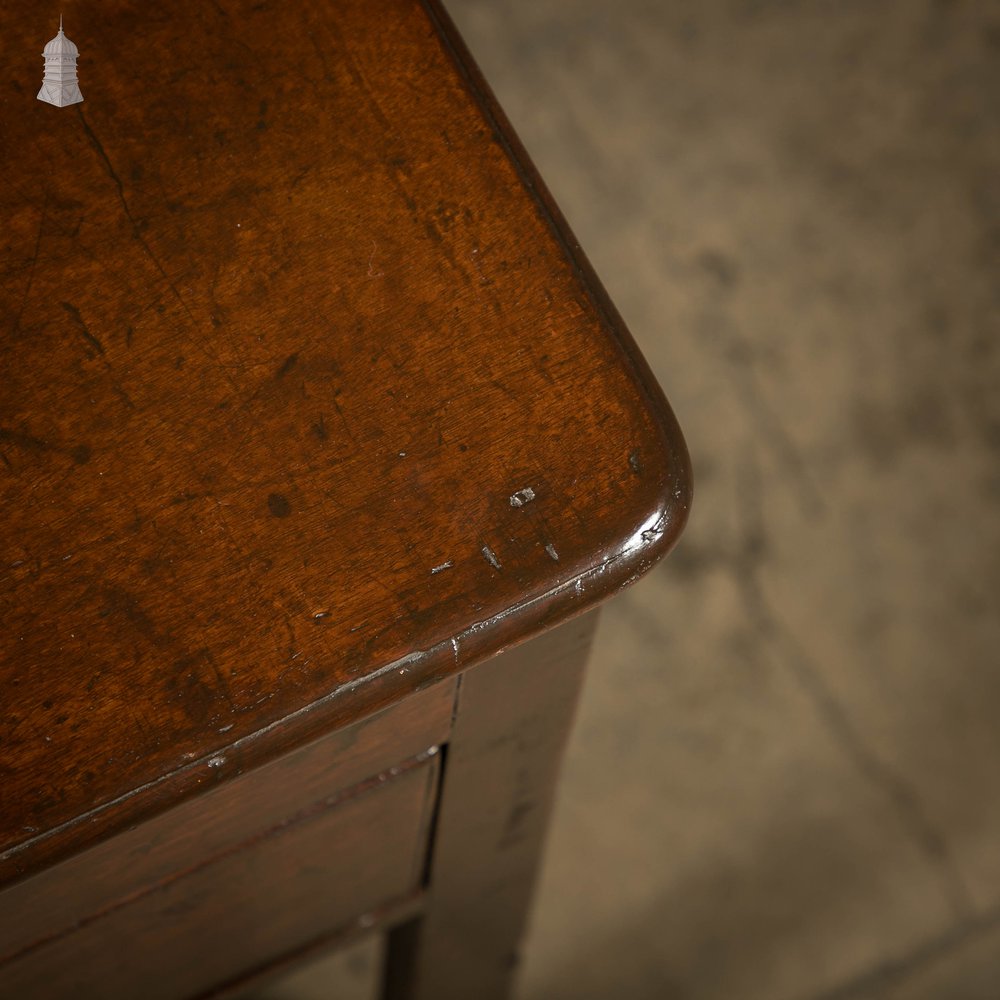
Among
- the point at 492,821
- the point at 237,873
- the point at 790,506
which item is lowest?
the point at 790,506

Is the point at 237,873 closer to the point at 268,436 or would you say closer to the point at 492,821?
the point at 492,821

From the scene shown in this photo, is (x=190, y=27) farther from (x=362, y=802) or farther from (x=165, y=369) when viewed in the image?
(x=362, y=802)

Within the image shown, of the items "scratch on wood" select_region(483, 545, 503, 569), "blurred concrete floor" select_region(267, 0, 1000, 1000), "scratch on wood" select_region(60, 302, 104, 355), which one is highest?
"scratch on wood" select_region(60, 302, 104, 355)

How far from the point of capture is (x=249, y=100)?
0.60m

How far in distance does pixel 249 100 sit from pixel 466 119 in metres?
0.10

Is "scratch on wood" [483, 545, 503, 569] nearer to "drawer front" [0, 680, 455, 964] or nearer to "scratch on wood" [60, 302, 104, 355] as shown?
"drawer front" [0, 680, 455, 964]

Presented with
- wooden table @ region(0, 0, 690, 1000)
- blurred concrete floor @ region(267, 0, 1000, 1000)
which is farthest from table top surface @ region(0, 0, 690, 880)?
blurred concrete floor @ region(267, 0, 1000, 1000)

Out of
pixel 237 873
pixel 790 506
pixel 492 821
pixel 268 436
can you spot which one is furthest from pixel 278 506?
pixel 790 506

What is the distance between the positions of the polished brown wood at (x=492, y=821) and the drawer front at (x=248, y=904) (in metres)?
0.03

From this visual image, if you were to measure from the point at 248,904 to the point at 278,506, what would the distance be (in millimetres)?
354

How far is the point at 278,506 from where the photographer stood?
1.72ft

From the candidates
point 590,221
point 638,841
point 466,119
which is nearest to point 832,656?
point 638,841

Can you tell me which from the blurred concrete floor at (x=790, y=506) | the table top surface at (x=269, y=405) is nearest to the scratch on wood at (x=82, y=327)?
the table top surface at (x=269, y=405)

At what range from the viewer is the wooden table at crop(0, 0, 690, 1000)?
1.64 ft
